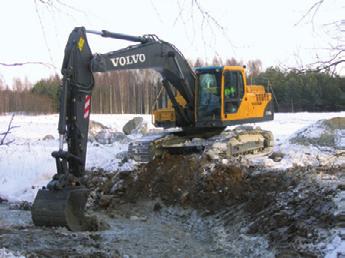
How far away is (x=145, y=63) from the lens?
10.9 m

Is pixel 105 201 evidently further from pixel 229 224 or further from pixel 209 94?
pixel 209 94

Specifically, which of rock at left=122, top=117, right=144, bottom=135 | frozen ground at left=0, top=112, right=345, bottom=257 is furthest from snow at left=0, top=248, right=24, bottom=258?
rock at left=122, top=117, right=144, bottom=135

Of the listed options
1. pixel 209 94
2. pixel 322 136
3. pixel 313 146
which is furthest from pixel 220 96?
pixel 322 136

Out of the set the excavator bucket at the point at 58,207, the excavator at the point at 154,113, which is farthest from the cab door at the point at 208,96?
the excavator bucket at the point at 58,207

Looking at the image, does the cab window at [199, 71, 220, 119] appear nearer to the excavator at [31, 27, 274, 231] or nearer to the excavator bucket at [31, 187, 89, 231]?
the excavator at [31, 27, 274, 231]

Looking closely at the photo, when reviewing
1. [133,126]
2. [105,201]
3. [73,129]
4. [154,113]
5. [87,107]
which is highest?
[87,107]

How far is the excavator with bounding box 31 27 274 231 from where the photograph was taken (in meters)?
7.47

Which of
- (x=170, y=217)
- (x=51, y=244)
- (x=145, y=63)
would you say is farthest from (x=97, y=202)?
(x=51, y=244)

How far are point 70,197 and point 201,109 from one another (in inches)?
235

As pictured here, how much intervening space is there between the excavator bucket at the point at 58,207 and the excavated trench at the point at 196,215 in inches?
5.1

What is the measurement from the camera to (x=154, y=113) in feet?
44.5

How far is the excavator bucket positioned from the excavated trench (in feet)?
0.42

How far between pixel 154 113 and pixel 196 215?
4.67m

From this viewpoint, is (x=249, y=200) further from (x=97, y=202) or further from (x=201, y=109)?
(x=201, y=109)
